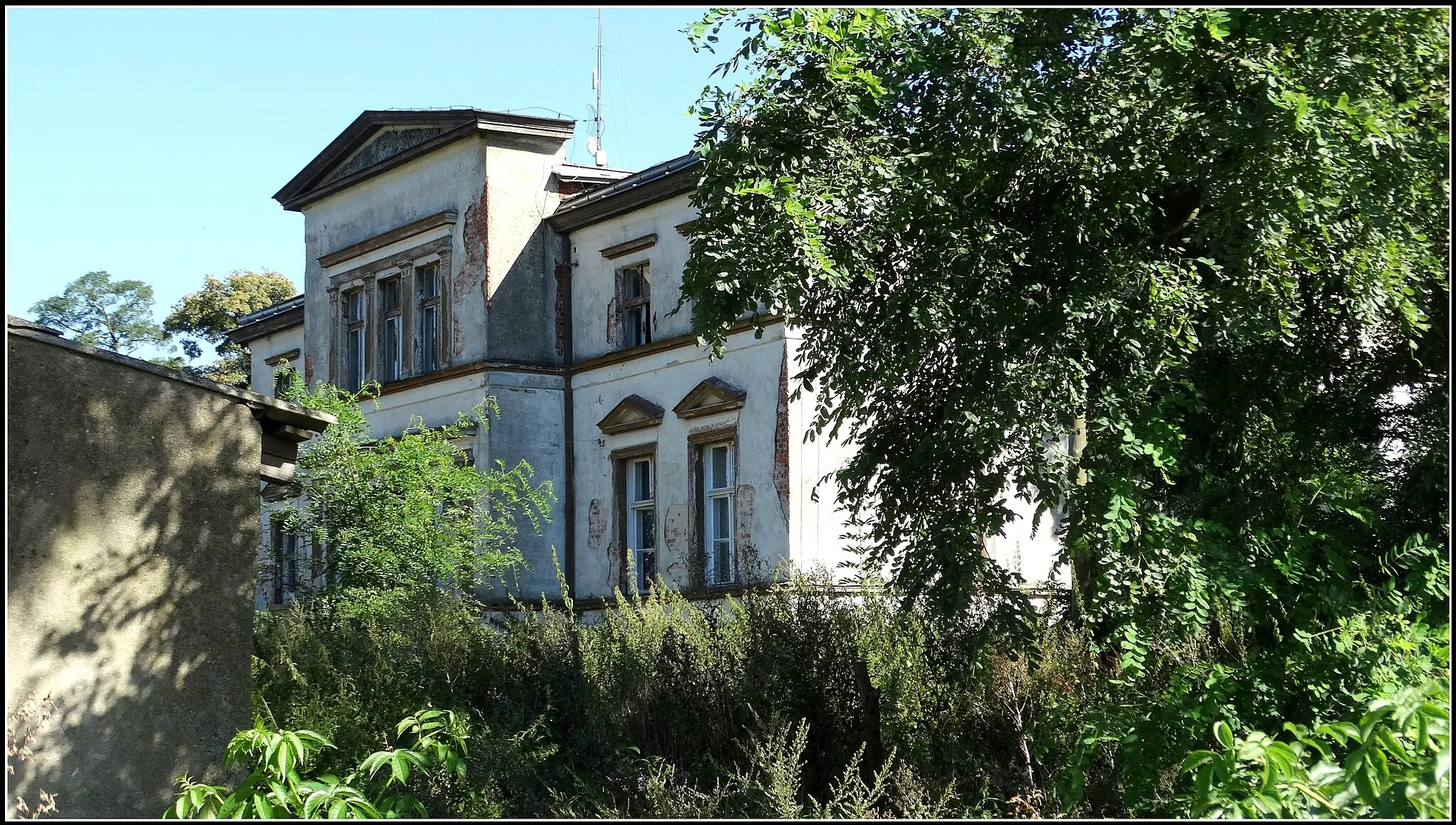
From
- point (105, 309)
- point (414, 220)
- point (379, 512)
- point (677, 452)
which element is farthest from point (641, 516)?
point (105, 309)

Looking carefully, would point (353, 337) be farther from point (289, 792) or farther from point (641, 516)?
point (289, 792)

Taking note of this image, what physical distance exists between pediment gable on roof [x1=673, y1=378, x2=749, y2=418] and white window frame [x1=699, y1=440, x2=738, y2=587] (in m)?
0.49

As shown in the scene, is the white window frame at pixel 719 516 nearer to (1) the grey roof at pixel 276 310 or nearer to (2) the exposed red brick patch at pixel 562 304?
(2) the exposed red brick patch at pixel 562 304

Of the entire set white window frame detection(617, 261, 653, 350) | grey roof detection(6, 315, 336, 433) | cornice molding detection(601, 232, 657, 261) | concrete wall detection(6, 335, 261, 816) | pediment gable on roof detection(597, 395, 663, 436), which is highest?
cornice molding detection(601, 232, 657, 261)

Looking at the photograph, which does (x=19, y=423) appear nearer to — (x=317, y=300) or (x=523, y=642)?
(x=523, y=642)

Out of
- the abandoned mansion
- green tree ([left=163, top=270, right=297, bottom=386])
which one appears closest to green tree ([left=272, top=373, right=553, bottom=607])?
the abandoned mansion

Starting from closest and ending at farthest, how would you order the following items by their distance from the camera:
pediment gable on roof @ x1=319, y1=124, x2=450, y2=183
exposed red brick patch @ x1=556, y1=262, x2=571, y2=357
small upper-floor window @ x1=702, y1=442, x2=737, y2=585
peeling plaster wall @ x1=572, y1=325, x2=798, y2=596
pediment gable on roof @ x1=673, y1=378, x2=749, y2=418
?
peeling plaster wall @ x1=572, y1=325, x2=798, y2=596
pediment gable on roof @ x1=673, y1=378, x2=749, y2=418
small upper-floor window @ x1=702, y1=442, x2=737, y2=585
exposed red brick patch @ x1=556, y1=262, x2=571, y2=357
pediment gable on roof @ x1=319, y1=124, x2=450, y2=183

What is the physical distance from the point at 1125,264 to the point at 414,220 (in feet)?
57.1

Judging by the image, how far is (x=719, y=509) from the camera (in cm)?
2022

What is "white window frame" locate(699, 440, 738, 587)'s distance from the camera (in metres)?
19.7

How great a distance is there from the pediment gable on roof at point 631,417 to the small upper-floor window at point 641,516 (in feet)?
1.77

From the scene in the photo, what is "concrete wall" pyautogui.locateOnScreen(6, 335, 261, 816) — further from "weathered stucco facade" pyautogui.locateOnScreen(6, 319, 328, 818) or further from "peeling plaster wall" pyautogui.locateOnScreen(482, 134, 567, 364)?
"peeling plaster wall" pyautogui.locateOnScreen(482, 134, 567, 364)

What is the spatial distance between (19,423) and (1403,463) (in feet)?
33.6

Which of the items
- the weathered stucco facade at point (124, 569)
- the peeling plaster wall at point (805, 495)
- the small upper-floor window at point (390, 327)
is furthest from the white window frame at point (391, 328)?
the weathered stucco facade at point (124, 569)
